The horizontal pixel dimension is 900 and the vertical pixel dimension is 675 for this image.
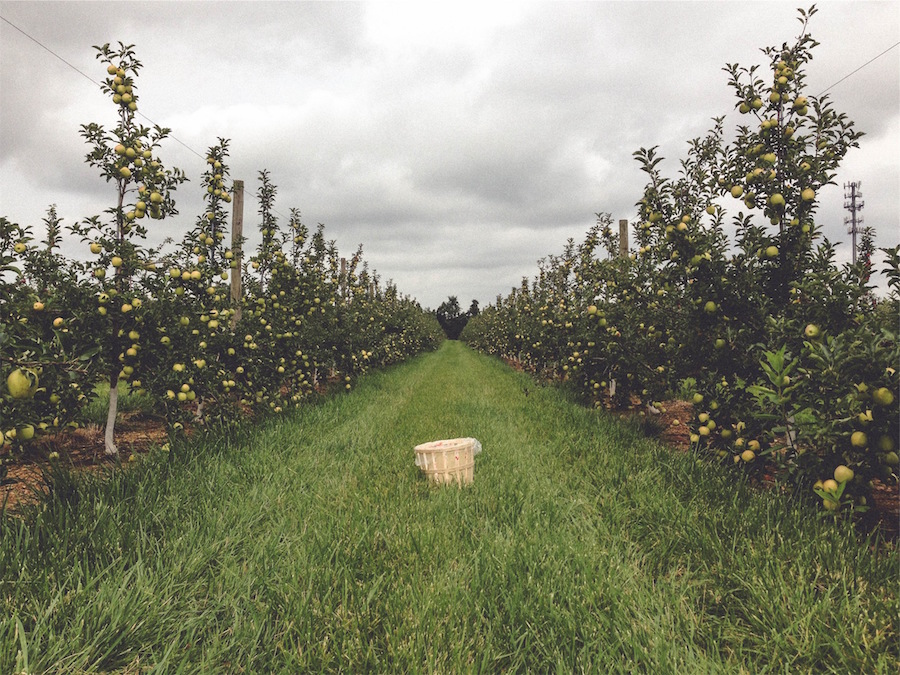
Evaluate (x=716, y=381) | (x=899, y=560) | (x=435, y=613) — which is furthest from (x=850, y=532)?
(x=435, y=613)

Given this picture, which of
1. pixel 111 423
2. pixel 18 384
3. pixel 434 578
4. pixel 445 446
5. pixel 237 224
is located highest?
pixel 237 224

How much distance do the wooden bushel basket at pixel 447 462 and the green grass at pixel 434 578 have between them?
16 centimetres

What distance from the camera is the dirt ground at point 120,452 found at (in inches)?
120

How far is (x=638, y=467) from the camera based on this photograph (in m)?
4.03

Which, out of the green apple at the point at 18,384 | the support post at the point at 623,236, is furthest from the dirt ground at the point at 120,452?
the support post at the point at 623,236

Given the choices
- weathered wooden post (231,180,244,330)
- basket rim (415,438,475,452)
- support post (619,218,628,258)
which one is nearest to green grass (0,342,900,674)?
basket rim (415,438,475,452)

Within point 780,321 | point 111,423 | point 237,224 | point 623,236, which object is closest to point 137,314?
point 111,423

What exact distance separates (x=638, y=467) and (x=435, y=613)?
2630 millimetres

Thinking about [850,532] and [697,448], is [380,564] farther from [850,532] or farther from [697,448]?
[697,448]

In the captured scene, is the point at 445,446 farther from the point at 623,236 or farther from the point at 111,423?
the point at 623,236

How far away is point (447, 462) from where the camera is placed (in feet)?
12.5

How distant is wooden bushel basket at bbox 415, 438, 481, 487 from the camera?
3805mm

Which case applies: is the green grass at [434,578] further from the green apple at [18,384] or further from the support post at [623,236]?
the support post at [623,236]

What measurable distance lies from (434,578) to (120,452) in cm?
438
